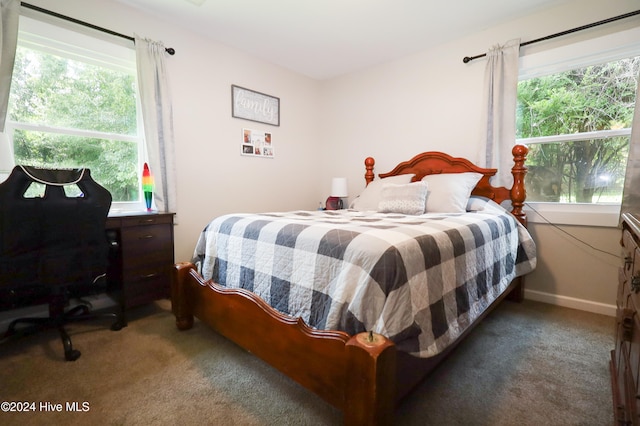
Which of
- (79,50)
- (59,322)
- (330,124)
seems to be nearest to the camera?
(59,322)

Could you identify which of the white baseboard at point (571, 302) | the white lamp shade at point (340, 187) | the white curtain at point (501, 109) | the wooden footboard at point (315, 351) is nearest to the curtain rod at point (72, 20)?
the wooden footboard at point (315, 351)

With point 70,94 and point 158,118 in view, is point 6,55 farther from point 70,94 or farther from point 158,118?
point 158,118

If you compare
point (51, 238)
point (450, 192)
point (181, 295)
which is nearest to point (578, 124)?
point (450, 192)

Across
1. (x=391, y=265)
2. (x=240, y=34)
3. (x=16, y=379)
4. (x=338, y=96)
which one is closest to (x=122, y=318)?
(x=16, y=379)

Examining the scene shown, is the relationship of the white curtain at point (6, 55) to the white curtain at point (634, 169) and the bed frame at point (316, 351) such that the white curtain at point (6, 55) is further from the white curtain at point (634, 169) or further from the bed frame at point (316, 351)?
the white curtain at point (634, 169)

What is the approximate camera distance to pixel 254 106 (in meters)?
3.26

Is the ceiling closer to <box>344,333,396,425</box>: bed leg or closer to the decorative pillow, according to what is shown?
the decorative pillow

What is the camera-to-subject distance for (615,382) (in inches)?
49.3

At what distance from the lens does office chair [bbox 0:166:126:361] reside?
1.48 m

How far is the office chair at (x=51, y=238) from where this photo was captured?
4.87 feet

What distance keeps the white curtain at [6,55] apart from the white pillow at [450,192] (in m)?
3.01

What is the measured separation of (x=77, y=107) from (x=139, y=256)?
130 cm

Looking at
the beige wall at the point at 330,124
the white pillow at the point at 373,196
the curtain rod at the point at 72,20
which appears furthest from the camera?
the white pillow at the point at 373,196

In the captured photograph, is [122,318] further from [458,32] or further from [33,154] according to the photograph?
[458,32]
